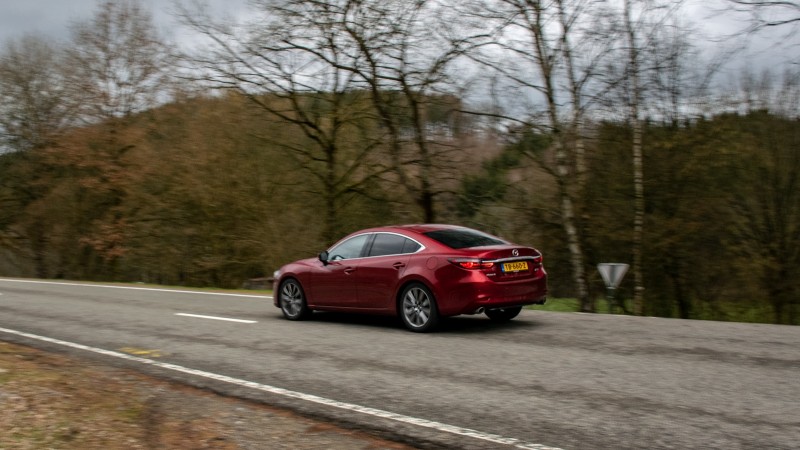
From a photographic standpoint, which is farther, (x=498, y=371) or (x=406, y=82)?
(x=406, y=82)

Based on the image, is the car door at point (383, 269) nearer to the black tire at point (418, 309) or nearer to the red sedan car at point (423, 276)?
the red sedan car at point (423, 276)

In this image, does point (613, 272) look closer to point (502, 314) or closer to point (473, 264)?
point (502, 314)

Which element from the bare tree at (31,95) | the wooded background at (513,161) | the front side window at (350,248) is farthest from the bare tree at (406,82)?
the bare tree at (31,95)

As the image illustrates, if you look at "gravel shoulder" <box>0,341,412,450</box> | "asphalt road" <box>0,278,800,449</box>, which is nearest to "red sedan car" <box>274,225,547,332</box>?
"asphalt road" <box>0,278,800,449</box>

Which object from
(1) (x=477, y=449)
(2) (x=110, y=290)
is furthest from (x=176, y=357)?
(2) (x=110, y=290)

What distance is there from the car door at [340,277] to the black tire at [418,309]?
0.97m

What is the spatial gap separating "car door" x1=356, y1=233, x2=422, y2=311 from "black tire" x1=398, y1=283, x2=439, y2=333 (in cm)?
20

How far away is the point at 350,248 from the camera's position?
10656mm

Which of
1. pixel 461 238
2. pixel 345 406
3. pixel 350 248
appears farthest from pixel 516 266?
pixel 345 406

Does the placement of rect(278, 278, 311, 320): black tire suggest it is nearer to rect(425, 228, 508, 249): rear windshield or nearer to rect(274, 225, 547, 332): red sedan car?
rect(274, 225, 547, 332): red sedan car

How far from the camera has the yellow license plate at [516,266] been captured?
9.10m

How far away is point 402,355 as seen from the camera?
7750 mm

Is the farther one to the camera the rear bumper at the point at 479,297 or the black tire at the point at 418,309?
the black tire at the point at 418,309

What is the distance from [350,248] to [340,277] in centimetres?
49
